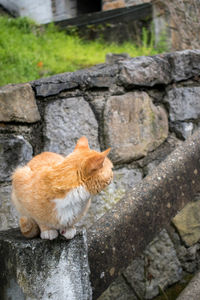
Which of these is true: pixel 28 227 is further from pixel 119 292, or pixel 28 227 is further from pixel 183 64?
pixel 183 64

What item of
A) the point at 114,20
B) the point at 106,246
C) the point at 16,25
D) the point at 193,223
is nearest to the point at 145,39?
the point at 114,20

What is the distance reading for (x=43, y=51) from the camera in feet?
12.0

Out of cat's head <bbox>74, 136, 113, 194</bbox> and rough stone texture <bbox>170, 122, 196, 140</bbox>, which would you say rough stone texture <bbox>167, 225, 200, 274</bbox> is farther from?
cat's head <bbox>74, 136, 113, 194</bbox>

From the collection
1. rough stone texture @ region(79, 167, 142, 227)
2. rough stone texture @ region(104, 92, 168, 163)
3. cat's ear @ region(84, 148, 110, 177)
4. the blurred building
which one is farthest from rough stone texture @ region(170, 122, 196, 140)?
the blurred building

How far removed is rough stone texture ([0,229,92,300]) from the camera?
108cm

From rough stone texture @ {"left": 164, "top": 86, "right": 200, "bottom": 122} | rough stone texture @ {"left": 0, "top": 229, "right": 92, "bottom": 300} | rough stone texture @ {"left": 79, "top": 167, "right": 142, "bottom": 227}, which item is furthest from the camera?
rough stone texture @ {"left": 164, "top": 86, "right": 200, "bottom": 122}

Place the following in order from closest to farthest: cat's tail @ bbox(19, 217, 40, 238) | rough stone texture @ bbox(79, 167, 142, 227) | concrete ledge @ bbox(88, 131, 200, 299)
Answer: cat's tail @ bbox(19, 217, 40, 238) → concrete ledge @ bbox(88, 131, 200, 299) → rough stone texture @ bbox(79, 167, 142, 227)

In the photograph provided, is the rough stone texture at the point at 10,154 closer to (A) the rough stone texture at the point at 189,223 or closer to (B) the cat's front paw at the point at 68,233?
(B) the cat's front paw at the point at 68,233

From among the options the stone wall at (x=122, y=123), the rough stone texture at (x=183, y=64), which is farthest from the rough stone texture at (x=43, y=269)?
the rough stone texture at (x=183, y=64)

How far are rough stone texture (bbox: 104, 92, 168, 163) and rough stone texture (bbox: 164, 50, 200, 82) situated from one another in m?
0.31

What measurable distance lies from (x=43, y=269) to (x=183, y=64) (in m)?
1.89

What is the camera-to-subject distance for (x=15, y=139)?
186cm

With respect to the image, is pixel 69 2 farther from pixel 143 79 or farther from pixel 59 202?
pixel 59 202

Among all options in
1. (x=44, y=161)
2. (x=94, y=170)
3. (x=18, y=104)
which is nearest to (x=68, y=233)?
(x=94, y=170)
